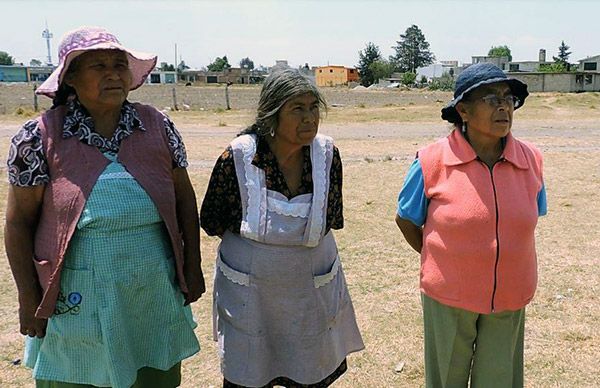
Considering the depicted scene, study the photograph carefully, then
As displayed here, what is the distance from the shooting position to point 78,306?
2.23 metres

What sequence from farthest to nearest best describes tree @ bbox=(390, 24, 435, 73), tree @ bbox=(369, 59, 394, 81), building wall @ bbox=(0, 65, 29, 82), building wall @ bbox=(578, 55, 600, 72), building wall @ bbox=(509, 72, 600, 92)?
tree @ bbox=(390, 24, 435, 73) → building wall @ bbox=(0, 65, 29, 82) → tree @ bbox=(369, 59, 394, 81) → building wall @ bbox=(578, 55, 600, 72) → building wall @ bbox=(509, 72, 600, 92)

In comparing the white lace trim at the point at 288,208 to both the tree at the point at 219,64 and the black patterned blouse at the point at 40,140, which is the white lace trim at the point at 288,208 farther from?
the tree at the point at 219,64

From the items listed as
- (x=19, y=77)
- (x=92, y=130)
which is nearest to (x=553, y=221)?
(x=92, y=130)

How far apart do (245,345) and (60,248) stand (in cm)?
86

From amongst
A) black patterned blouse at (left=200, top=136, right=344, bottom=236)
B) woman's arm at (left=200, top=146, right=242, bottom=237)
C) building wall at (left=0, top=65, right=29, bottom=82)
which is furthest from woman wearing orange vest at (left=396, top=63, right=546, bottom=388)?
building wall at (left=0, top=65, right=29, bottom=82)

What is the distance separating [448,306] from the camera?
255 centimetres

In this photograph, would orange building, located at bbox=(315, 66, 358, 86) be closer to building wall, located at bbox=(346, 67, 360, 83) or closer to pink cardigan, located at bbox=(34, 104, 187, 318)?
building wall, located at bbox=(346, 67, 360, 83)

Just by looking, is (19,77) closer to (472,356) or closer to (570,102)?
(570,102)

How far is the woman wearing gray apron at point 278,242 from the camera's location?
241 centimetres

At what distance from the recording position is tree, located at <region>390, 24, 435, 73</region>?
3821 inches

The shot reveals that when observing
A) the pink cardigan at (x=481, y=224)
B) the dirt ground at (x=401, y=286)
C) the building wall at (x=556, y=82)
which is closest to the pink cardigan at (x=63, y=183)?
the dirt ground at (x=401, y=286)

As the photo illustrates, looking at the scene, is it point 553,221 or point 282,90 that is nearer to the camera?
point 282,90

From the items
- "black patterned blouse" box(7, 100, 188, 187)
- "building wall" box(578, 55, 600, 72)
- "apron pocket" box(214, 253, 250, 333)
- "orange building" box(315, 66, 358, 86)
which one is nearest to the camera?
"black patterned blouse" box(7, 100, 188, 187)

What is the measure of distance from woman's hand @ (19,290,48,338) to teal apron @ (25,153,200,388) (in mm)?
40
